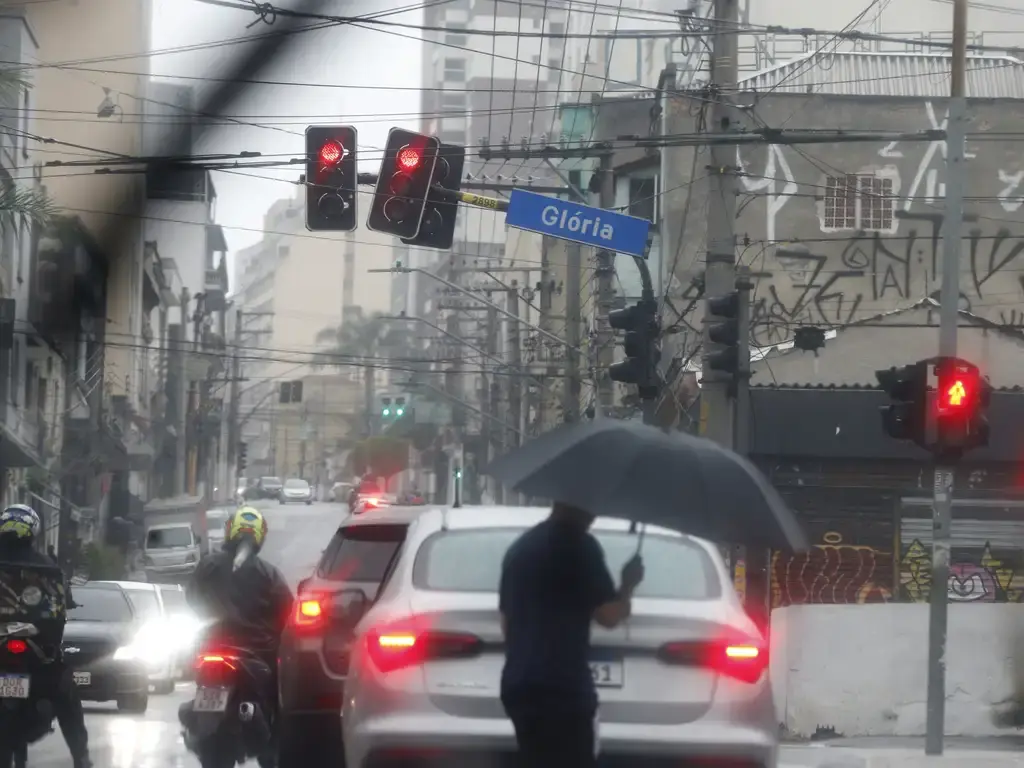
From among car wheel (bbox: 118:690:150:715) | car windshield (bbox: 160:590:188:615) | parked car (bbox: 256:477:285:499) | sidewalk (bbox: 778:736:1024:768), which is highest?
sidewalk (bbox: 778:736:1024:768)

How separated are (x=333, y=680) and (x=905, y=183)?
27.7 meters

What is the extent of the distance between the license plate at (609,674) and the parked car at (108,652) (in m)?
11.5

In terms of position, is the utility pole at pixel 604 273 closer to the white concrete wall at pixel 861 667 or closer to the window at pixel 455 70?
the white concrete wall at pixel 861 667

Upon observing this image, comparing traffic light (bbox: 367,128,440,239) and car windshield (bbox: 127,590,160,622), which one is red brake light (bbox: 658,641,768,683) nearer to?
traffic light (bbox: 367,128,440,239)

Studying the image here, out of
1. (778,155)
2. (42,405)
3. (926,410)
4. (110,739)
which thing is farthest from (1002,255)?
(110,739)

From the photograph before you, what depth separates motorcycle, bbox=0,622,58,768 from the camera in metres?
9.98

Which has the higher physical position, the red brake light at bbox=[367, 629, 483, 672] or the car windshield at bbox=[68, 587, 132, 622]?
the red brake light at bbox=[367, 629, 483, 672]

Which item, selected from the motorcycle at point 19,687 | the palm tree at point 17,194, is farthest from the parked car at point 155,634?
the palm tree at point 17,194

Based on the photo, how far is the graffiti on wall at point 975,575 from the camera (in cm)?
2684

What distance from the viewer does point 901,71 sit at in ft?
122

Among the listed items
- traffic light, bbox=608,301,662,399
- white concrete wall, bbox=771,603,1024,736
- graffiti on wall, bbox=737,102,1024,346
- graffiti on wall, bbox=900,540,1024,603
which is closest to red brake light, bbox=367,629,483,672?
white concrete wall, bbox=771,603,1024,736

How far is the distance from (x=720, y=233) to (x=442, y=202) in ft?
8.79

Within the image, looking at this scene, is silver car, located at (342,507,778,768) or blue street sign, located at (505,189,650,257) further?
blue street sign, located at (505,189,650,257)

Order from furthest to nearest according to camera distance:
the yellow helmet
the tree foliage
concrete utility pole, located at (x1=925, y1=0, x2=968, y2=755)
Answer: the tree foliage, concrete utility pole, located at (x1=925, y1=0, x2=968, y2=755), the yellow helmet
